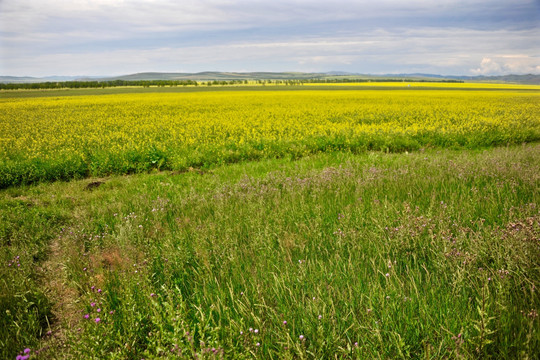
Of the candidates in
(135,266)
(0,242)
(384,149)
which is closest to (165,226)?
(135,266)

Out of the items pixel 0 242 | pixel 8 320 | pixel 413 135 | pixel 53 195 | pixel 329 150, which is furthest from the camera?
pixel 413 135

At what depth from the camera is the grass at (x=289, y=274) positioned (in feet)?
7.79

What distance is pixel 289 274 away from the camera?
3246mm

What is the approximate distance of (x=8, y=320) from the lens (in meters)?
3.13

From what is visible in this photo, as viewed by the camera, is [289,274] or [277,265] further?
[277,265]

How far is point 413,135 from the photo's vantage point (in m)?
14.5

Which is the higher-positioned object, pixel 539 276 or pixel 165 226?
pixel 539 276

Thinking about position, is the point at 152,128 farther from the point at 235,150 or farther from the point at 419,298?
the point at 419,298

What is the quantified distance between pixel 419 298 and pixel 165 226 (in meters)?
3.91

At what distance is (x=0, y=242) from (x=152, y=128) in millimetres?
14226

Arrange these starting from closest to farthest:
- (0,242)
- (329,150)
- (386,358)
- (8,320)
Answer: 1. (386,358)
2. (8,320)
3. (0,242)
4. (329,150)

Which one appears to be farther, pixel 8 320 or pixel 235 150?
pixel 235 150

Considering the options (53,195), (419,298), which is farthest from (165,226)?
(53,195)

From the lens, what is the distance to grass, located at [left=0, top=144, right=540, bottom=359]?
237 centimetres
